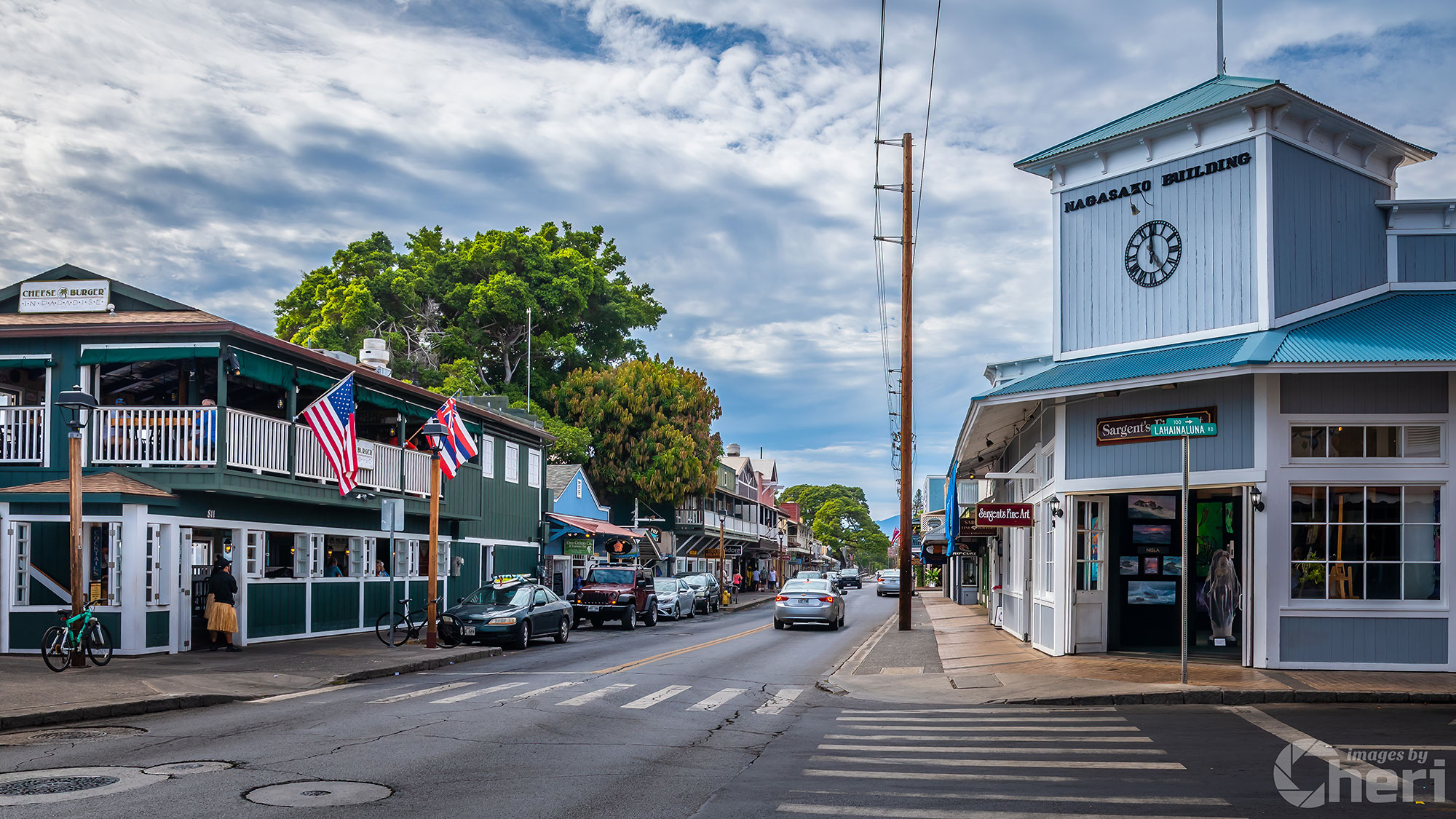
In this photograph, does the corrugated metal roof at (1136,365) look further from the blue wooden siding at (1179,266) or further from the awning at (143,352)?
the awning at (143,352)

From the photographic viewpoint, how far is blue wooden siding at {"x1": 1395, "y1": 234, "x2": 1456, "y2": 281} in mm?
17875

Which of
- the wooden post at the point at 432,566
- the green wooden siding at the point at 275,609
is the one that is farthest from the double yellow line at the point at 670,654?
the green wooden siding at the point at 275,609

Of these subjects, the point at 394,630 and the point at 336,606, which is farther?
the point at 336,606

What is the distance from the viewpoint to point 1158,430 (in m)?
14.5

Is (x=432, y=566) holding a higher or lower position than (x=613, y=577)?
higher

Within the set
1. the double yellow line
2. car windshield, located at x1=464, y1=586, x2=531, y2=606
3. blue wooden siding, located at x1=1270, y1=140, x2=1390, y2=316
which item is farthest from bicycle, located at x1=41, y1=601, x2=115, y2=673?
blue wooden siding, located at x1=1270, y1=140, x2=1390, y2=316

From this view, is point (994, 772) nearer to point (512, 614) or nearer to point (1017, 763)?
point (1017, 763)

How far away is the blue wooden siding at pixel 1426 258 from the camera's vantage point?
1788 cm

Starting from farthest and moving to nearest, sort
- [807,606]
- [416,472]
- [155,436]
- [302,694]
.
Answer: [807,606]
[416,472]
[155,436]
[302,694]

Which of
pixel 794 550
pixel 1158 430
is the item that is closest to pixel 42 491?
pixel 1158 430

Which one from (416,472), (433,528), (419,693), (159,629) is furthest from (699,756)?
(416,472)

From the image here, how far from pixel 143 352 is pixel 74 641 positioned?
582cm

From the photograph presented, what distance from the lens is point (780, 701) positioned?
14945 millimetres

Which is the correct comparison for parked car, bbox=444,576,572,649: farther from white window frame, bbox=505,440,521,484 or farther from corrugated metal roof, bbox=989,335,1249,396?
corrugated metal roof, bbox=989,335,1249,396
